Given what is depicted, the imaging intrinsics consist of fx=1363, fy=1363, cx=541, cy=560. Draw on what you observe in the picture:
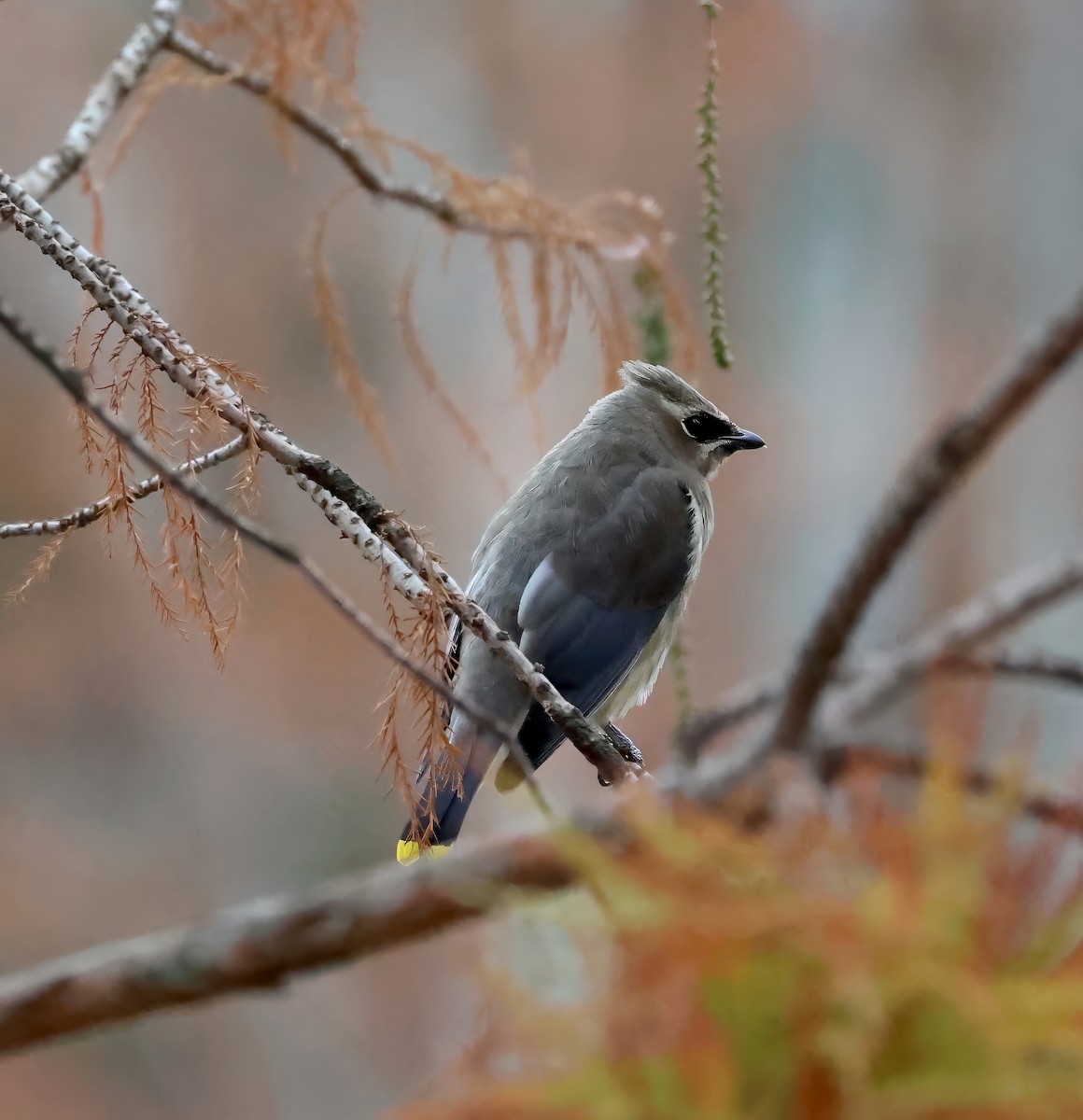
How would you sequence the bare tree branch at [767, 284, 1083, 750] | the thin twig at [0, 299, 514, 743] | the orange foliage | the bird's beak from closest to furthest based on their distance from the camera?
the orange foliage
the thin twig at [0, 299, 514, 743]
the bare tree branch at [767, 284, 1083, 750]
the bird's beak

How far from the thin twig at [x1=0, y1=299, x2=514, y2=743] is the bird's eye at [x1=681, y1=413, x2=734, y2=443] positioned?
1171mm

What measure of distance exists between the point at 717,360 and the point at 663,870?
484 millimetres

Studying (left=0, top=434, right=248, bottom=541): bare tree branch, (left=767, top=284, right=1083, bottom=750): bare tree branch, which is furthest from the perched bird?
(left=0, top=434, right=248, bottom=541): bare tree branch

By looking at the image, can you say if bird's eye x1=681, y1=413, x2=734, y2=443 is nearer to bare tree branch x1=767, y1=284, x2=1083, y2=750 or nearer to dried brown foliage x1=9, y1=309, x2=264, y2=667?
bare tree branch x1=767, y1=284, x2=1083, y2=750

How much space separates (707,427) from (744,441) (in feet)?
0.18

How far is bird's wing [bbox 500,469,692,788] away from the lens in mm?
1702

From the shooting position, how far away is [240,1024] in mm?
4051

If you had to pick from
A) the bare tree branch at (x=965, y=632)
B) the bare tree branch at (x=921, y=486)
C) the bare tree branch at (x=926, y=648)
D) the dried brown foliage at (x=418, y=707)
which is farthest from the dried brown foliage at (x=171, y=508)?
the bare tree branch at (x=965, y=632)

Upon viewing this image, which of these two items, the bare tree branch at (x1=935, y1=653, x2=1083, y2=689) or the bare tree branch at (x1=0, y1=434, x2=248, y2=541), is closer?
the bare tree branch at (x1=0, y1=434, x2=248, y2=541)

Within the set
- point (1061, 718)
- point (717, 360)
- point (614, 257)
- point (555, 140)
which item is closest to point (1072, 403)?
point (1061, 718)

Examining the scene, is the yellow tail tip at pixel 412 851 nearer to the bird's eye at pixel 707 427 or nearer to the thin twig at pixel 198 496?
the thin twig at pixel 198 496

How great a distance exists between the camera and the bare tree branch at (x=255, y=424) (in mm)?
799

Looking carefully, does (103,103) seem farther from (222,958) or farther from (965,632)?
(965,632)

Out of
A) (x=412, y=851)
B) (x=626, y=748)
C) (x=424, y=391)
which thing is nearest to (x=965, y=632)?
(x=626, y=748)
